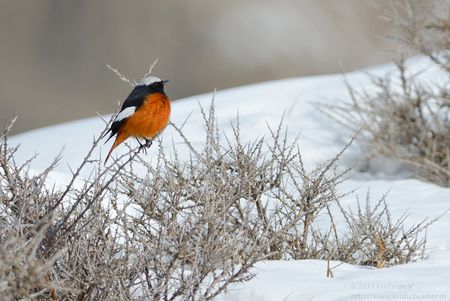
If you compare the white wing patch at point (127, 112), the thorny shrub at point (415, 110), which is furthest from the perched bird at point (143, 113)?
the thorny shrub at point (415, 110)

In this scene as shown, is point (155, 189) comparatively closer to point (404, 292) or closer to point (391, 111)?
point (404, 292)

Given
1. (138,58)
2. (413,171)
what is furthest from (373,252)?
(138,58)

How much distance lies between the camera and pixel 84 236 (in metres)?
3.94

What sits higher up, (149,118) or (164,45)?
(164,45)

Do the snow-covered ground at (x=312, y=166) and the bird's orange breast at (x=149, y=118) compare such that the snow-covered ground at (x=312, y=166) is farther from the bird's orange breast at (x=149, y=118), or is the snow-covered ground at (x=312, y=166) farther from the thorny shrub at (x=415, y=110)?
the bird's orange breast at (x=149, y=118)

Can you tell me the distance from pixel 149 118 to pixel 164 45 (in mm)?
19122

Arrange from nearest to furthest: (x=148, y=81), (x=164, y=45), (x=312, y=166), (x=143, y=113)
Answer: (x=143, y=113)
(x=148, y=81)
(x=312, y=166)
(x=164, y=45)

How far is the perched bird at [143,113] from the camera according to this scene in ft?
17.7

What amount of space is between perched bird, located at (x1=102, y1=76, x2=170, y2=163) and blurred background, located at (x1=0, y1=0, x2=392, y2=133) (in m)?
15.6

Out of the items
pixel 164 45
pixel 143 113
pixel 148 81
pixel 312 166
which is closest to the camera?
pixel 143 113

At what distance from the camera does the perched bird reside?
213 inches

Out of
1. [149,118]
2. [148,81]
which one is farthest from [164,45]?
[149,118]

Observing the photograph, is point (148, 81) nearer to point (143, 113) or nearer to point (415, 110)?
point (143, 113)

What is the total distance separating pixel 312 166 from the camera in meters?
8.12
